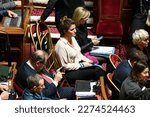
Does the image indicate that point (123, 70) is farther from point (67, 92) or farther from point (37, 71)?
point (37, 71)

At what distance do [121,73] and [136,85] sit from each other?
39 cm

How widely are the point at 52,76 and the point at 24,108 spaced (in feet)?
4.18

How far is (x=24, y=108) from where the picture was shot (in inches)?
137

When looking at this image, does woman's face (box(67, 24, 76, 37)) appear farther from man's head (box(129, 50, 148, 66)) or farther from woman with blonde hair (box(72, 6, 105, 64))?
man's head (box(129, 50, 148, 66))

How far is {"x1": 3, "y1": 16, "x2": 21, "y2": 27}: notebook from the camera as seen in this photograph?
578 cm

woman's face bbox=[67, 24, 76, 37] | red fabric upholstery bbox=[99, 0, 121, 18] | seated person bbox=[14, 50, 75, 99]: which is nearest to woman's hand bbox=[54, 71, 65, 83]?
seated person bbox=[14, 50, 75, 99]

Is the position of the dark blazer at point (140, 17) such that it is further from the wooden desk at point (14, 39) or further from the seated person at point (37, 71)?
the seated person at point (37, 71)

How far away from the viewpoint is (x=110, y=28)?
279 inches

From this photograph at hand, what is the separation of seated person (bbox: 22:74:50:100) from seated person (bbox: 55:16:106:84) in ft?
3.03

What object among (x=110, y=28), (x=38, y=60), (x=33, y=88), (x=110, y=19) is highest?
(x=38, y=60)

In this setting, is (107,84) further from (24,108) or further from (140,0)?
(140,0)

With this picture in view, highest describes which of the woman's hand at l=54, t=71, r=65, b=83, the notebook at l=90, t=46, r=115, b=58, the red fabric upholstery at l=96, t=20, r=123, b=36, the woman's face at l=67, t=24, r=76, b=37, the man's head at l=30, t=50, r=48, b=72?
the woman's face at l=67, t=24, r=76, b=37

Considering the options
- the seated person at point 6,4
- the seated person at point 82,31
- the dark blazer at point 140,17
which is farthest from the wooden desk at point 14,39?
the dark blazer at point 140,17

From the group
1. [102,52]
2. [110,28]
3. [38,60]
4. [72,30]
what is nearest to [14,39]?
[72,30]
